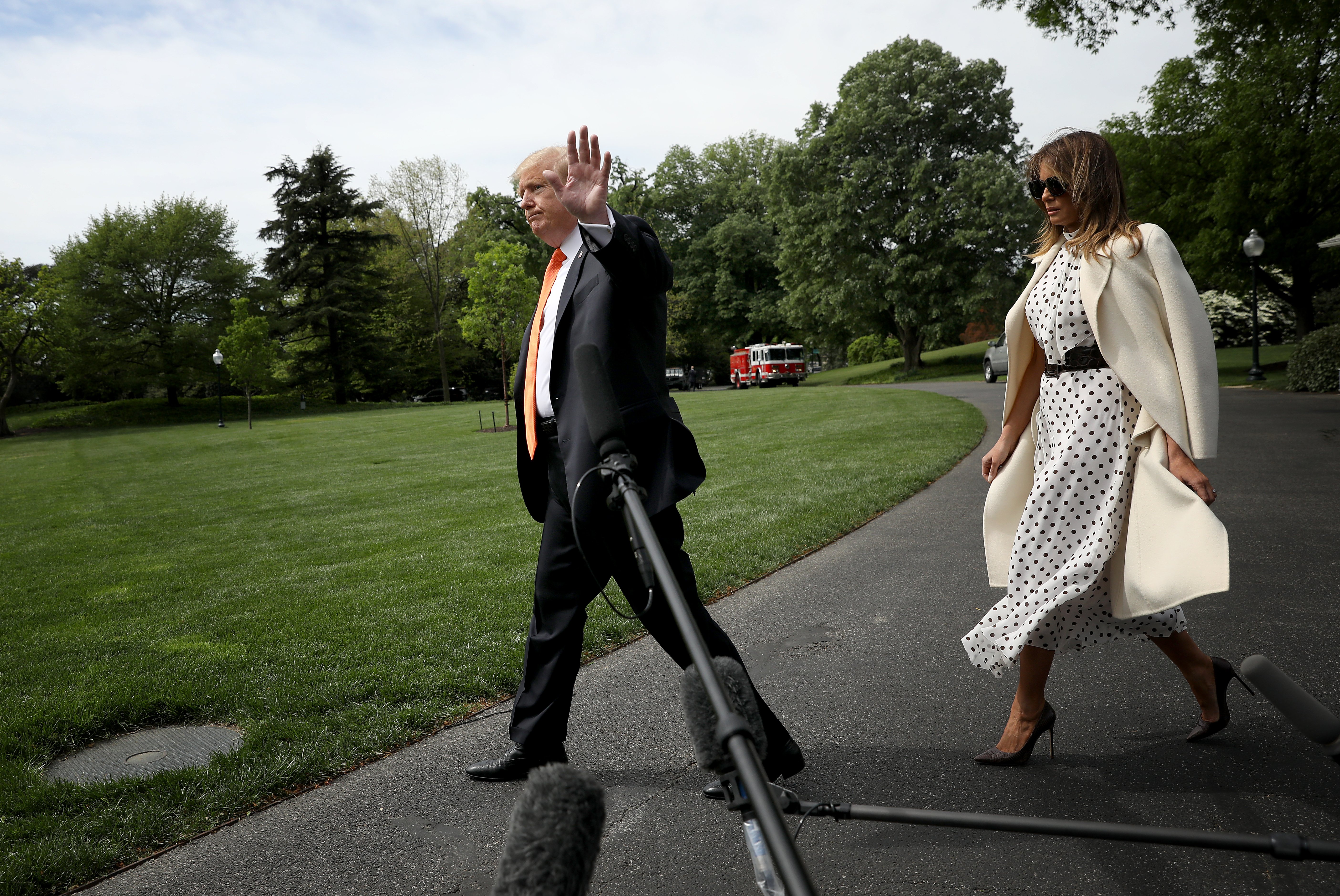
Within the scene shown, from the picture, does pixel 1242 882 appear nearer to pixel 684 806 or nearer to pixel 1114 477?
pixel 1114 477

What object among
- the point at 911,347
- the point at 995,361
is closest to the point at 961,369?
the point at 911,347

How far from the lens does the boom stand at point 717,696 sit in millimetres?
887

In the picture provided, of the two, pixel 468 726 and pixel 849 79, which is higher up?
pixel 849 79

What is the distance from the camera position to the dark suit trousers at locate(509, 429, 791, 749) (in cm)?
282

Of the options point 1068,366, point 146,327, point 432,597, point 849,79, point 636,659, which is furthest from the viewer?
point 146,327

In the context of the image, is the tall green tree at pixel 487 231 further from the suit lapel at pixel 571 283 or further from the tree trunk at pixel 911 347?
the suit lapel at pixel 571 283

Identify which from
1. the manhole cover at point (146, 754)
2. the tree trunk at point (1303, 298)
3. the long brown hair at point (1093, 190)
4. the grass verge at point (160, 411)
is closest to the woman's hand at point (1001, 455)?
the long brown hair at point (1093, 190)

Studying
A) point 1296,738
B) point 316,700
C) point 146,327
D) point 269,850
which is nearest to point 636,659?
point 316,700

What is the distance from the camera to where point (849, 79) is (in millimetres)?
40719

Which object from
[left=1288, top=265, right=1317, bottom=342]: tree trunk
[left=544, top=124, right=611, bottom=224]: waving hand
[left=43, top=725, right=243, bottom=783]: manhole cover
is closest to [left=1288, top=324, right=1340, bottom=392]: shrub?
[left=1288, top=265, right=1317, bottom=342]: tree trunk

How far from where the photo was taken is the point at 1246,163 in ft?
86.7

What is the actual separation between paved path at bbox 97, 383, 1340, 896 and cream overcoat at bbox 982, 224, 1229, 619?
2.32ft

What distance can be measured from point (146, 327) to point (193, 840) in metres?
52.9

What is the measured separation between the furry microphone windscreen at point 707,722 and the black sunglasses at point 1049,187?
8.01 ft
